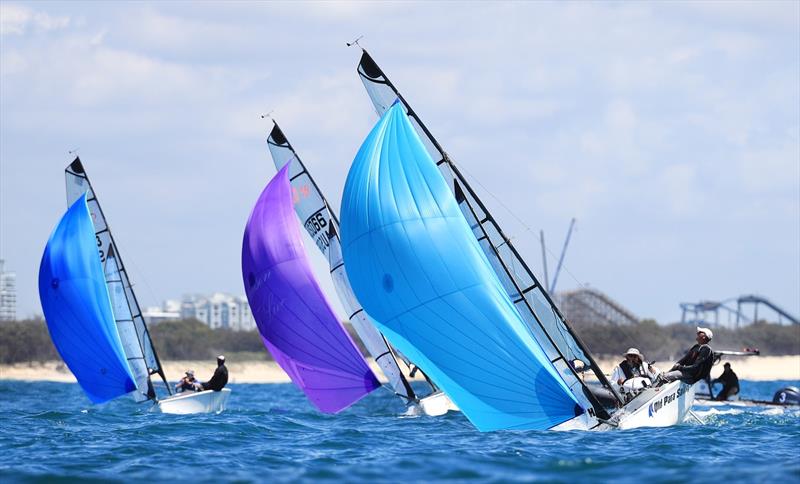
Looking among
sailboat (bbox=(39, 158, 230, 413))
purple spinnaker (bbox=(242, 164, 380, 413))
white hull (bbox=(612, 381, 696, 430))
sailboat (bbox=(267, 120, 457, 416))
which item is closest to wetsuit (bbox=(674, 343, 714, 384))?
white hull (bbox=(612, 381, 696, 430))

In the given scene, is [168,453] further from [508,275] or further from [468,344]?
[508,275]

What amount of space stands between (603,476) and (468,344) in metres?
4.25

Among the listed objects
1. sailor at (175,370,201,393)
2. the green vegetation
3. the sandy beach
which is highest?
the green vegetation

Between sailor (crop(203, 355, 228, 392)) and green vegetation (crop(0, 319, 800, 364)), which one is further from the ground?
green vegetation (crop(0, 319, 800, 364))

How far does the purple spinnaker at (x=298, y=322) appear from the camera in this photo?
26281mm

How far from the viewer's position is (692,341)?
100188 mm

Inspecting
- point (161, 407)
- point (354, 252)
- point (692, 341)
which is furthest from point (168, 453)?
point (692, 341)

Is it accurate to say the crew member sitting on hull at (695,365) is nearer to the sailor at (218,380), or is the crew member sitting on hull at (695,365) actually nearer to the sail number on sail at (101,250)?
the sailor at (218,380)

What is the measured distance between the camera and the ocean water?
14.6 meters

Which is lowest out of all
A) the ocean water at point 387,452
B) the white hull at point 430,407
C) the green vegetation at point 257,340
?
the ocean water at point 387,452

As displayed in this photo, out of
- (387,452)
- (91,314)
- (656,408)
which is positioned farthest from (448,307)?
Result: (91,314)

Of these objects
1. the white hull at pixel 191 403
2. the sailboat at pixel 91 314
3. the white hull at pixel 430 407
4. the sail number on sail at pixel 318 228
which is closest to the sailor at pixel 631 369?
the white hull at pixel 430 407

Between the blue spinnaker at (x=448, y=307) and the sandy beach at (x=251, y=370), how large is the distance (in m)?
62.0

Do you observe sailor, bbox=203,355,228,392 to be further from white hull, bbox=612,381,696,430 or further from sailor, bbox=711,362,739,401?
white hull, bbox=612,381,696,430
